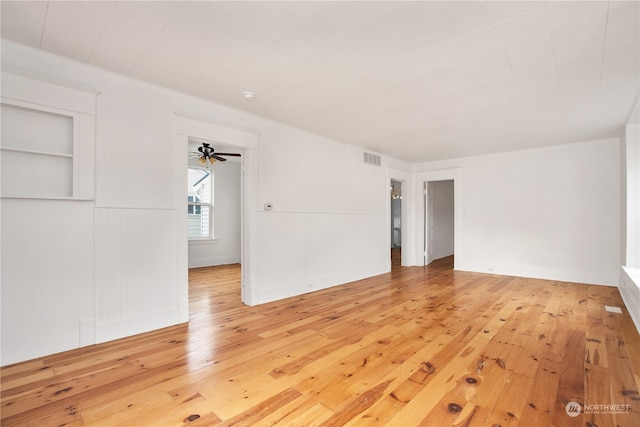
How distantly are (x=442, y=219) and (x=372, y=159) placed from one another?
385cm

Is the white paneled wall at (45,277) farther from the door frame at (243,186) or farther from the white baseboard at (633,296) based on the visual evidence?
the white baseboard at (633,296)

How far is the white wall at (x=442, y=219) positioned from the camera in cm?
842

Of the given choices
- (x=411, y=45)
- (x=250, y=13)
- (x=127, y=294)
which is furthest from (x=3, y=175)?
(x=411, y=45)

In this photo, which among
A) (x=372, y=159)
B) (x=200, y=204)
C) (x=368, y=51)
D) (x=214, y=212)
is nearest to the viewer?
(x=368, y=51)

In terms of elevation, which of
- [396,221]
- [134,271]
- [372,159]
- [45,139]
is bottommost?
[134,271]

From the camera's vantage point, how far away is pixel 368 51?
2555 mm

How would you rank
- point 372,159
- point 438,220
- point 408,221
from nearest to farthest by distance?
point 372,159 → point 408,221 → point 438,220

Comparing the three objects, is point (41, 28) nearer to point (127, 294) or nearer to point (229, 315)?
point (127, 294)

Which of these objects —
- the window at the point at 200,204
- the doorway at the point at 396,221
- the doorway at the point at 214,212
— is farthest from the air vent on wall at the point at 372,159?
the doorway at the point at 396,221

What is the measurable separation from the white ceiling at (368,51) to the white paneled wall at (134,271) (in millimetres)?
1492

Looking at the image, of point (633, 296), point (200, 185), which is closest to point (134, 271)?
point (200, 185)

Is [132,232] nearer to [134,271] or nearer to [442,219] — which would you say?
[134,271]

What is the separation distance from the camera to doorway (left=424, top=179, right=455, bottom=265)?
7.55 meters

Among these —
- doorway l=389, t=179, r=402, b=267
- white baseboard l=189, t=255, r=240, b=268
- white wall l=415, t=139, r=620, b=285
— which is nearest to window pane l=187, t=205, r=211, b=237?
white baseboard l=189, t=255, r=240, b=268
